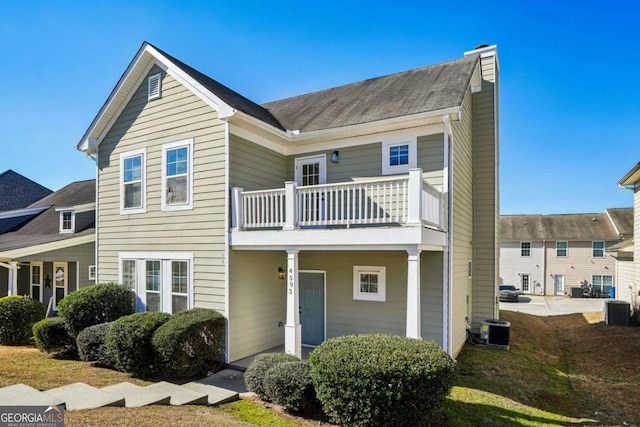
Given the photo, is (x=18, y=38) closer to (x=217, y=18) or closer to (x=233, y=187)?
(x=217, y=18)

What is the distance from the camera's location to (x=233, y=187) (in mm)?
8758

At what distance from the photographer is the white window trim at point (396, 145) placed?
8844 millimetres

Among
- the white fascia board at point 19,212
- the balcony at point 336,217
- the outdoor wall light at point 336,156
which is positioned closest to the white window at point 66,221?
the white fascia board at point 19,212

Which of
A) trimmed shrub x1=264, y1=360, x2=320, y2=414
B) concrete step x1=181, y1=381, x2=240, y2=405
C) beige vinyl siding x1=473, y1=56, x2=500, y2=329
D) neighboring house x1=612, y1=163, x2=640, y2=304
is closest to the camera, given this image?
trimmed shrub x1=264, y1=360, x2=320, y2=414

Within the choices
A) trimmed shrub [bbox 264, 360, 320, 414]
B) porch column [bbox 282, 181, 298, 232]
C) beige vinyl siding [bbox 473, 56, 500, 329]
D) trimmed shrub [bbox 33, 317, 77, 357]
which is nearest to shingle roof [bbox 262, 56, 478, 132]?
beige vinyl siding [bbox 473, 56, 500, 329]

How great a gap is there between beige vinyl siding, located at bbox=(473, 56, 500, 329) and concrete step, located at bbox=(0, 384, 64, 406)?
11.5 m

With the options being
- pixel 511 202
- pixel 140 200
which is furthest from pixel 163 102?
pixel 511 202

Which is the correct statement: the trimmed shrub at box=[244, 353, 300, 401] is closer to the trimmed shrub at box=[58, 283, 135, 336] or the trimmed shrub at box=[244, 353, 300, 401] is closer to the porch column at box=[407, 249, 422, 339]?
the porch column at box=[407, 249, 422, 339]

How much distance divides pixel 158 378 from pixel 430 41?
13350 mm

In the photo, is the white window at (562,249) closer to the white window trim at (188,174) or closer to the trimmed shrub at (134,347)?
the white window trim at (188,174)

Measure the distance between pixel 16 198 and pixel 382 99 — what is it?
1031 inches

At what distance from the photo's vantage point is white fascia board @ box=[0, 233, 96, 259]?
43.5 feet

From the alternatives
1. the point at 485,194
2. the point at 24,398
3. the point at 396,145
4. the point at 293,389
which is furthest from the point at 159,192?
the point at 485,194

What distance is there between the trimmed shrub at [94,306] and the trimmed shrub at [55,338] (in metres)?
0.26
